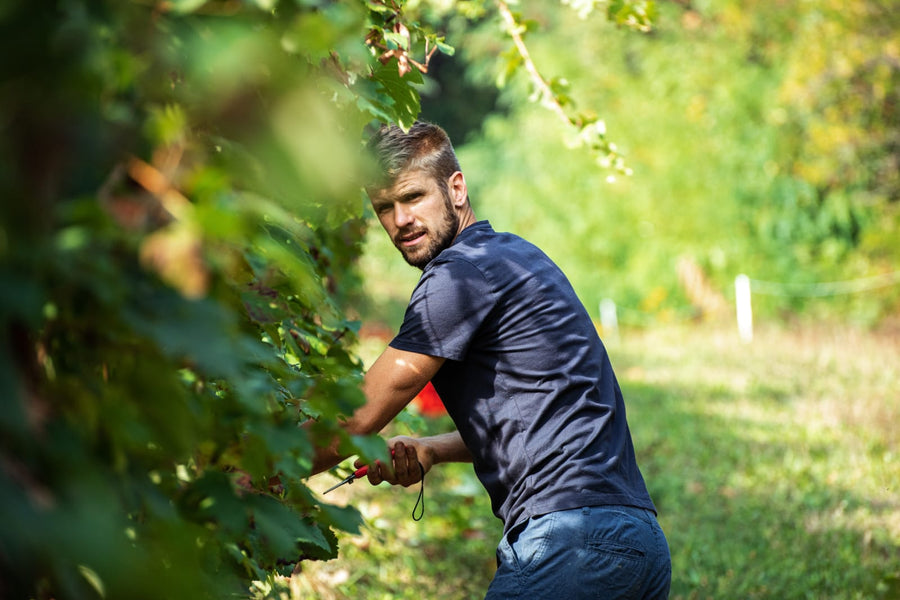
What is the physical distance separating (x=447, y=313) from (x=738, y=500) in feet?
13.3

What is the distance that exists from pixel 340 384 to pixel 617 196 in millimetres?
14340

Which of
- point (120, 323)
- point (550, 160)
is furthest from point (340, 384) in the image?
point (550, 160)

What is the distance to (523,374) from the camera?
216 cm

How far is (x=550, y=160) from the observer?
16141 mm

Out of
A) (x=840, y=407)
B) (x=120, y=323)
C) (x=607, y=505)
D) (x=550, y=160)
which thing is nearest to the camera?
(x=120, y=323)

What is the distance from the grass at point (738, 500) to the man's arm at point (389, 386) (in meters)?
0.43

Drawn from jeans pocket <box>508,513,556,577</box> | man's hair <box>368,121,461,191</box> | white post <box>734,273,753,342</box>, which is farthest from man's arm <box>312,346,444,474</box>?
white post <box>734,273,753,342</box>

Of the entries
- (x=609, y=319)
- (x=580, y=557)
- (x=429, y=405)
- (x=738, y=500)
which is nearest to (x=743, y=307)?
(x=609, y=319)

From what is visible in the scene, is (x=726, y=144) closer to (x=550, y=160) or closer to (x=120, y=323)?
(x=550, y=160)

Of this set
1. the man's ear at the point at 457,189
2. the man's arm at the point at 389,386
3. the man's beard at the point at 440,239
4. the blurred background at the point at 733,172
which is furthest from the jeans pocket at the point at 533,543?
the blurred background at the point at 733,172

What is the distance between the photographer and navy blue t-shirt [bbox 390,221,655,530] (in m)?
2.08

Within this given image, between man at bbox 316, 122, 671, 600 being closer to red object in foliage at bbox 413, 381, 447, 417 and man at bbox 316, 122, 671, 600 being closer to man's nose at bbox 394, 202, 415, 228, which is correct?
man's nose at bbox 394, 202, 415, 228

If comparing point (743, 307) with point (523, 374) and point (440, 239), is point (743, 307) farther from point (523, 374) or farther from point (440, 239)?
point (523, 374)

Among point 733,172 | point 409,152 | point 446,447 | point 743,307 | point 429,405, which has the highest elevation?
point 409,152
